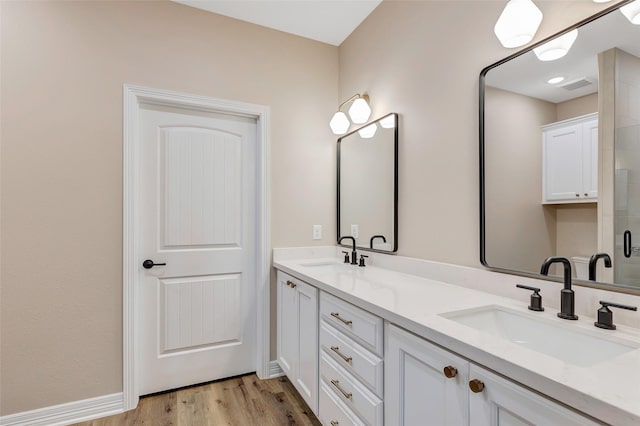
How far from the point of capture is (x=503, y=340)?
87cm

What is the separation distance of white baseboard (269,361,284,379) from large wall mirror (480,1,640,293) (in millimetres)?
1755

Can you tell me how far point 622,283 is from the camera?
1019 mm

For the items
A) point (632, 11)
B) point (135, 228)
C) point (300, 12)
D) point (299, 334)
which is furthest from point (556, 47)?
point (135, 228)

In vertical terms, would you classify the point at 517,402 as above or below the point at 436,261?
below

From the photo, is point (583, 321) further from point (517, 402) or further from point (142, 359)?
point (142, 359)

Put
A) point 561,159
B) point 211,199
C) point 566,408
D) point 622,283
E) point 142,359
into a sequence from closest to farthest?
point 566,408 < point 622,283 < point 561,159 < point 142,359 < point 211,199

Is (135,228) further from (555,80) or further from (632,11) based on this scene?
(632,11)

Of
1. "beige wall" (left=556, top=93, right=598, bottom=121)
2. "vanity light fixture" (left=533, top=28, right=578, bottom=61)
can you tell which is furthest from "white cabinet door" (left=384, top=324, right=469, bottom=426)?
"vanity light fixture" (left=533, top=28, right=578, bottom=61)

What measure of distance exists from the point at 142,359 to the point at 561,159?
2602 millimetres

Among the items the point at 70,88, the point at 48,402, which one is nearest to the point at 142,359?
the point at 48,402

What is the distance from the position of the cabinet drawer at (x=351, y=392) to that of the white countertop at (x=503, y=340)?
1.13ft

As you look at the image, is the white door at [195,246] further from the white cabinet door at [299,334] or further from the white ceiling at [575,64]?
the white ceiling at [575,64]

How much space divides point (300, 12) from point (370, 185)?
133 cm

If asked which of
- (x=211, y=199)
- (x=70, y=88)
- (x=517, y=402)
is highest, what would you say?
(x=70, y=88)
